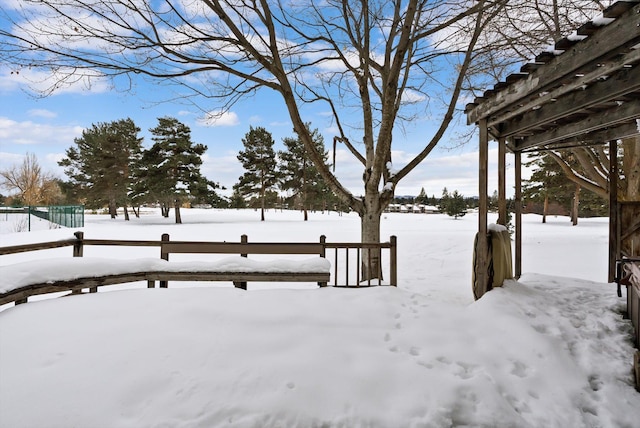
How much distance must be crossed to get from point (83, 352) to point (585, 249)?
596 inches

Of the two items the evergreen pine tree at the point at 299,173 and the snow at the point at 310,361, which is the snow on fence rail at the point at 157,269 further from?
the evergreen pine tree at the point at 299,173

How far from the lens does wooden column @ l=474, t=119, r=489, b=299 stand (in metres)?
4.65

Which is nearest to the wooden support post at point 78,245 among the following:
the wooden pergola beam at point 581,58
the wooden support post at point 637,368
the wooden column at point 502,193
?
the wooden pergola beam at point 581,58

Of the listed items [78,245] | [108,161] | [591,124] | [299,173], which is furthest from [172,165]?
[591,124]

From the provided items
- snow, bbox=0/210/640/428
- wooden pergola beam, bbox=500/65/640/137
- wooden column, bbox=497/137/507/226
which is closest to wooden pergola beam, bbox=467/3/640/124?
wooden pergola beam, bbox=500/65/640/137

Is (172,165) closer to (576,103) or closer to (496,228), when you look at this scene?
(496,228)

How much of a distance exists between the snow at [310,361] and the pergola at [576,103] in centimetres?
151

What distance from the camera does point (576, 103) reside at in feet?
13.3

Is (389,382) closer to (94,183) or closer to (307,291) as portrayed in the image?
(307,291)

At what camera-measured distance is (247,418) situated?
202 centimetres

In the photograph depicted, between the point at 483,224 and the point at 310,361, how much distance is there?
3.47 metres

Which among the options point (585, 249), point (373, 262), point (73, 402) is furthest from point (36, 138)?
point (585, 249)

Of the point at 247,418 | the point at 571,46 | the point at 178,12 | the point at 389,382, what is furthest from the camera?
the point at 178,12

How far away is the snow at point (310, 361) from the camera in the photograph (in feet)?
6.88
